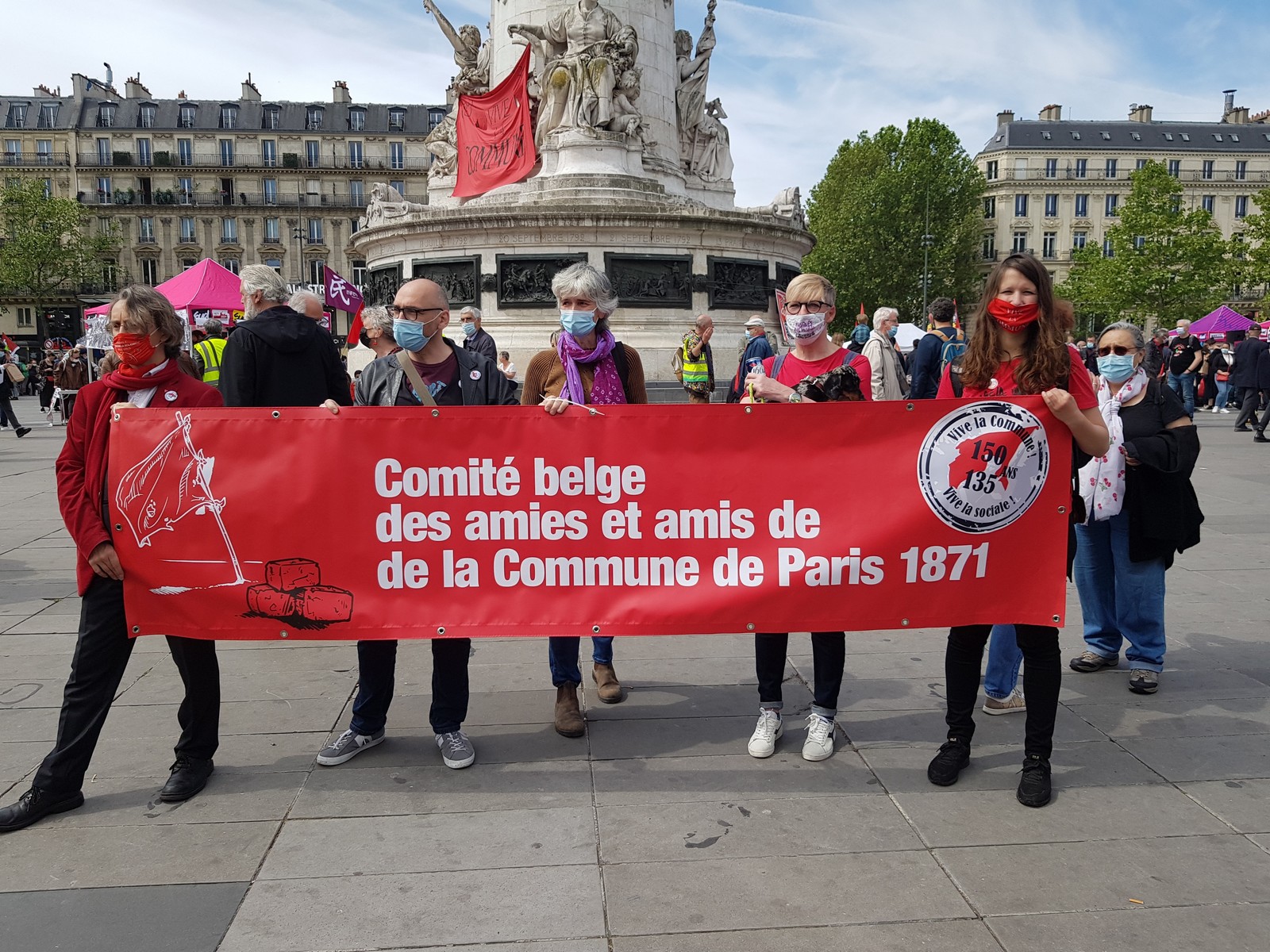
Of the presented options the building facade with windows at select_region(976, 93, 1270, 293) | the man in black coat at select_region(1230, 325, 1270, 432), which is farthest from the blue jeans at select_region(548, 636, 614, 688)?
the building facade with windows at select_region(976, 93, 1270, 293)

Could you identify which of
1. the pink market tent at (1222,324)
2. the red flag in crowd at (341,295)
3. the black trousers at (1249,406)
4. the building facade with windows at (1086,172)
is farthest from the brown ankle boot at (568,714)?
the building facade with windows at (1086,172)

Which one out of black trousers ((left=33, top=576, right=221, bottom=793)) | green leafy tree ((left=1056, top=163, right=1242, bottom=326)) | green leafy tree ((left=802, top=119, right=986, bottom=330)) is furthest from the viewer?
green leafy tree ((left=802, top=119, right=986, bottom=330))

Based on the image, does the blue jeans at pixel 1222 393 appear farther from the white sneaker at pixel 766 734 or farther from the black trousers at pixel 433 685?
the black trousers at pixel 433 685

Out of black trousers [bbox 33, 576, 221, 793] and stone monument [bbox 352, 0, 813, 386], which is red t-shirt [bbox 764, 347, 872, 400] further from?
stone monument [bbox 352, 0, 813, 386]

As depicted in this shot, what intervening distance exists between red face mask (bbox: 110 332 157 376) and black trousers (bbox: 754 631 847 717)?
9.23 ft

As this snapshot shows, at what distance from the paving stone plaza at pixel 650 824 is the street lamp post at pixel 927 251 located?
5772 centimetres

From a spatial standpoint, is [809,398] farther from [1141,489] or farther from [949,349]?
[949,349]

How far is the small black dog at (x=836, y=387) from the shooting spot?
4.31 metres

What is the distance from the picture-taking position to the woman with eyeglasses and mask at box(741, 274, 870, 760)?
435cm

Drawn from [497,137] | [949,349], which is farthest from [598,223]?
[949,349]

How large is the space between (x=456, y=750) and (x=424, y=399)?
153cm

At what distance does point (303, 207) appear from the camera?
7838 centimetres

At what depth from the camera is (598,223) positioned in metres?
19.1

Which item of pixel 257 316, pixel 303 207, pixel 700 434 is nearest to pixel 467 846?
pixel 700 434
